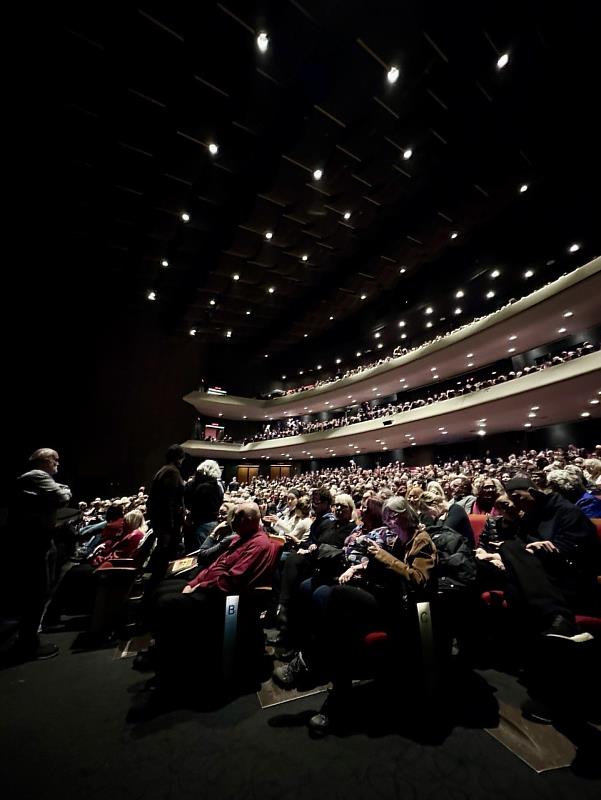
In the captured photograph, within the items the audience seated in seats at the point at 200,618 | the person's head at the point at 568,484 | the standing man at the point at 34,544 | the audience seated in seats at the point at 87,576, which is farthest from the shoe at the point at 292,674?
the person's head at the point at 568,484

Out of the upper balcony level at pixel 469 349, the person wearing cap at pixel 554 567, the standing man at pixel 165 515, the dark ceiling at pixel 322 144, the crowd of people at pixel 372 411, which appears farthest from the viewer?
the crowd of people at pixel 372 411

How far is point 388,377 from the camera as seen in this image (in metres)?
15.8

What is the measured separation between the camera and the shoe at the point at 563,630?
5.00 feet

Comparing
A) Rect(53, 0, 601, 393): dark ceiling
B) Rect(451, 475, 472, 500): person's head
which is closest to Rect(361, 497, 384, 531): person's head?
Rect(451, 475, 472, 500): person's head

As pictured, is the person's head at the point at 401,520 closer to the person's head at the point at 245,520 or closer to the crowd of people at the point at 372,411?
the person's head at the point at 245,520

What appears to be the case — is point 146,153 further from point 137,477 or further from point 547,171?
point 137,477

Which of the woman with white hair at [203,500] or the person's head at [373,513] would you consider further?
the woman with white hair at [203,500]

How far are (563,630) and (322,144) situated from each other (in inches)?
331

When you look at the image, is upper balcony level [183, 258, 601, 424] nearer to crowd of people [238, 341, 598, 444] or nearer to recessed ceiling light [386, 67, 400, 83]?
crowd of people [238, 341, 598, 444]

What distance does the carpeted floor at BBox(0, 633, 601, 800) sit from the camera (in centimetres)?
125

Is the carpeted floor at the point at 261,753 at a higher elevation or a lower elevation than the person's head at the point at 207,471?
lower

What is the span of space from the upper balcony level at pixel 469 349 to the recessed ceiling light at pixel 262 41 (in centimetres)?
890

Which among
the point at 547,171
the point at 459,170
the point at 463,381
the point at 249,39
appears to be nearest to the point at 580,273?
the point at 547,171

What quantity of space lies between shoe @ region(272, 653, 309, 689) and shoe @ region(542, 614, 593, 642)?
4.84 ft
